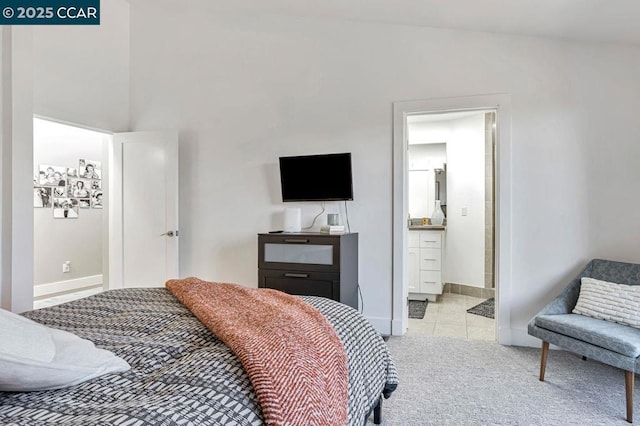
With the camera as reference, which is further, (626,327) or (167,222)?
(167,222)

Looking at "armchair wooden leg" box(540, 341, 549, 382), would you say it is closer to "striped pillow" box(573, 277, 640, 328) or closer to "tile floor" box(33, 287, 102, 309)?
"striped pillow" box(573, 277, 640, 328)

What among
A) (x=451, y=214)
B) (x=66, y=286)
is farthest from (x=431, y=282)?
(x=66, y=286)

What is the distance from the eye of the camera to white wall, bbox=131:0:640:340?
3117 mm

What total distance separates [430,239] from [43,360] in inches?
180

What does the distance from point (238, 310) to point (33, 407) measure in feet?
2.53

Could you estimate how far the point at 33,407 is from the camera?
2.98 feet

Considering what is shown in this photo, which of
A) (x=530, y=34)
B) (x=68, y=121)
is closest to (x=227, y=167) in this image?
(x=68, y=121)

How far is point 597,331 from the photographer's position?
2.31 m

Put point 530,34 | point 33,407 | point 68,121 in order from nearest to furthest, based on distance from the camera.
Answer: point 33,407 < point 530,34 < point 68,121

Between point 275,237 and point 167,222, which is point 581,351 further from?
point 167,222

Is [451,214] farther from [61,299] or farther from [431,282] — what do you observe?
[61,299]

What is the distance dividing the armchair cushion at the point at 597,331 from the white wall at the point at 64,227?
18.5ft

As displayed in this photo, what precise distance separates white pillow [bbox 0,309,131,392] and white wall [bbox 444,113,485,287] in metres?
4.82

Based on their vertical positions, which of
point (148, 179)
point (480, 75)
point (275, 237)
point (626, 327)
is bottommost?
point (626, 327)
